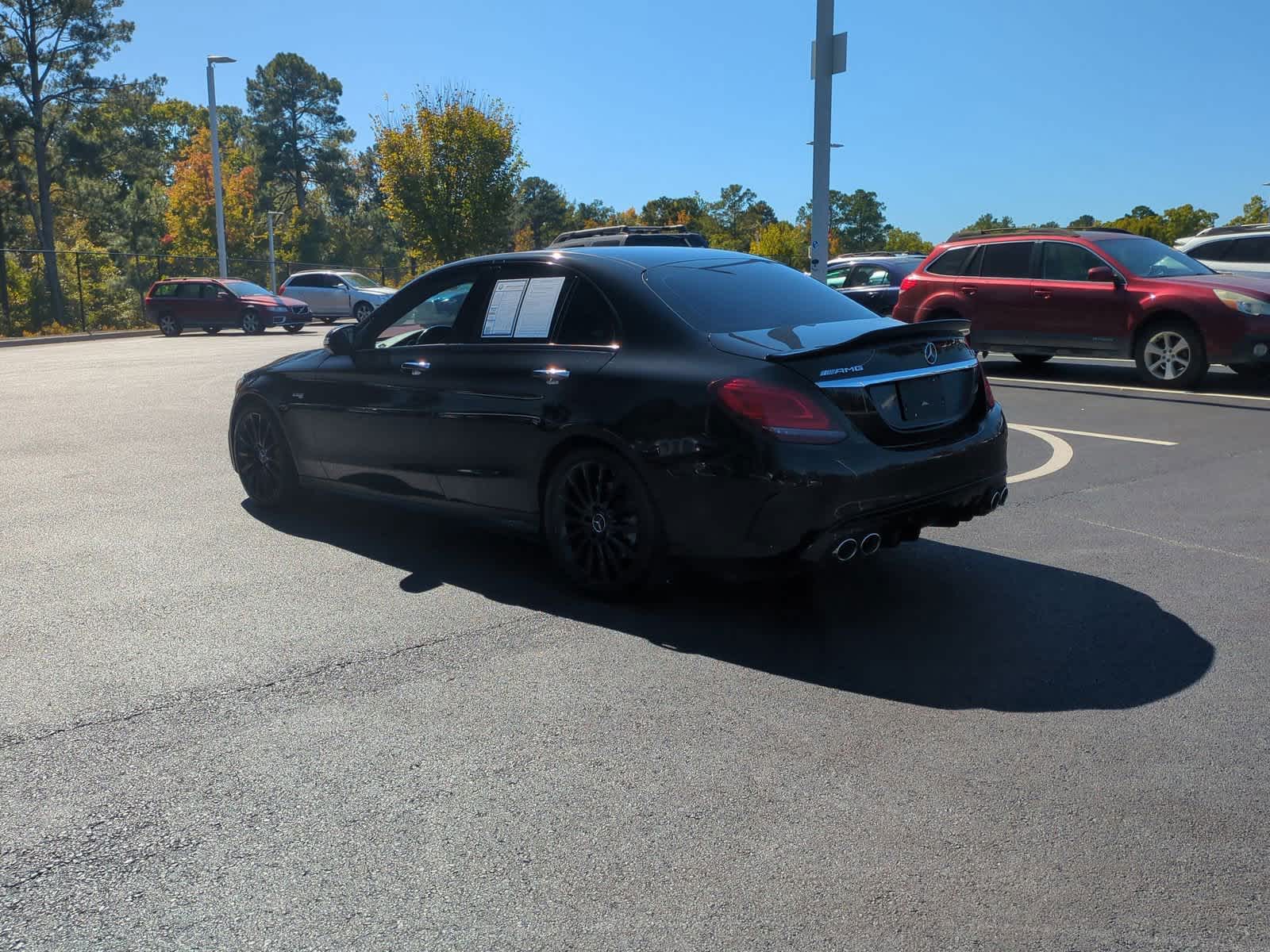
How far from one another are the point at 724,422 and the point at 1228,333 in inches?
377

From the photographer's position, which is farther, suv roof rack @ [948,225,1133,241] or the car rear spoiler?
suv roof rack @ [948,225,1133,241]

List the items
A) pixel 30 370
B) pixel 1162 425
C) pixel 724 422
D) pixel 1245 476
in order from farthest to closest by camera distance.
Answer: pixel 30 370, pixel 1162 425, pixel 1245 476, pixel 724 422

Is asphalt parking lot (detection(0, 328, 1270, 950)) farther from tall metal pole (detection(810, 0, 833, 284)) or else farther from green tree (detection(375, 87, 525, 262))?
green tree (detection(375, 87, 525, 262))

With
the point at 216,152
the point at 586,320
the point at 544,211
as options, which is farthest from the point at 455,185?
the point at 544,211

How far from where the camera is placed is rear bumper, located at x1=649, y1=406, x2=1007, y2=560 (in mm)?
4617

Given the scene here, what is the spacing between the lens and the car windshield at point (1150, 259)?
13234 mm

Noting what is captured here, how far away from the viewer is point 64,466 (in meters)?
8.98

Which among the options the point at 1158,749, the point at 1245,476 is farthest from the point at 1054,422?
the point at 1158,749

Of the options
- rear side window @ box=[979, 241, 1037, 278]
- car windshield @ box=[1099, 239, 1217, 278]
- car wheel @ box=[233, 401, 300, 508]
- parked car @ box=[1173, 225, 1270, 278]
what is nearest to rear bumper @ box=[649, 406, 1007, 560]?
car wheel @ box=[233, 401, 300, 508]

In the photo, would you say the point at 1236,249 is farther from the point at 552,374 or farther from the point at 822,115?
the point at 552,374

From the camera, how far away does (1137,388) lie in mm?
12852

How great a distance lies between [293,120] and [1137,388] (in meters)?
90.9

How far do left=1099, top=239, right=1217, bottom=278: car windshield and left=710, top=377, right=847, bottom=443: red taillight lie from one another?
9.93 metres

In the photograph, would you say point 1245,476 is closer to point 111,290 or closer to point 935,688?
point 935,688
